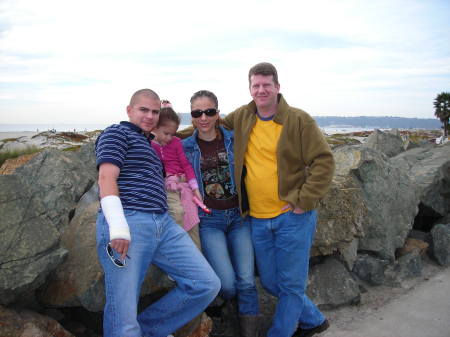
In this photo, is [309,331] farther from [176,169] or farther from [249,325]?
[176,169]

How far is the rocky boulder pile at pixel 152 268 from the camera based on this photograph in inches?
167

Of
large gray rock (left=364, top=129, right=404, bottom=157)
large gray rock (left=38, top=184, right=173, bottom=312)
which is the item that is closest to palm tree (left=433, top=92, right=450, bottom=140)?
large gray rock (left=364, top=129, right=404, bottom=157)

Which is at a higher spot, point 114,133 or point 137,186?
point 114,133

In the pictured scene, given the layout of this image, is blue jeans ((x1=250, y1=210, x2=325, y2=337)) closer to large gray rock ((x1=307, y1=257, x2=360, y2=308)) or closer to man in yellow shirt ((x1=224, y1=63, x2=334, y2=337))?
man in yellow shirt ((x1=224, y1=63, x2=334, y2=337))

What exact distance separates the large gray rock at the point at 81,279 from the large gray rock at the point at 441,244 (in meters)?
6.36

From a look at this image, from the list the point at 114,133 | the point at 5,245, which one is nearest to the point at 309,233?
the point at 114,133

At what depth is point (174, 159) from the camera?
16.8 feet

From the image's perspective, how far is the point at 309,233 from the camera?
4.93 meters

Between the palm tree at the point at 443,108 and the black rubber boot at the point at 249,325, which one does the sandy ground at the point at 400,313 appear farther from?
the palm tree at the point at 443,108

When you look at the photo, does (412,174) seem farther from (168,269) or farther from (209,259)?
(168,269)

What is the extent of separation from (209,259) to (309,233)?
137 centimetres

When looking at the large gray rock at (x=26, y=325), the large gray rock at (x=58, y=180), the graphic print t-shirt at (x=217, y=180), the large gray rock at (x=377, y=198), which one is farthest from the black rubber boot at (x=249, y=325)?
the large gray rock at (x=377, y=198)

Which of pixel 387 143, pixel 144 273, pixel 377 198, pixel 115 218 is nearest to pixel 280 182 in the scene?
pixel 144 273

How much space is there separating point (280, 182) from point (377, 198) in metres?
3.73
